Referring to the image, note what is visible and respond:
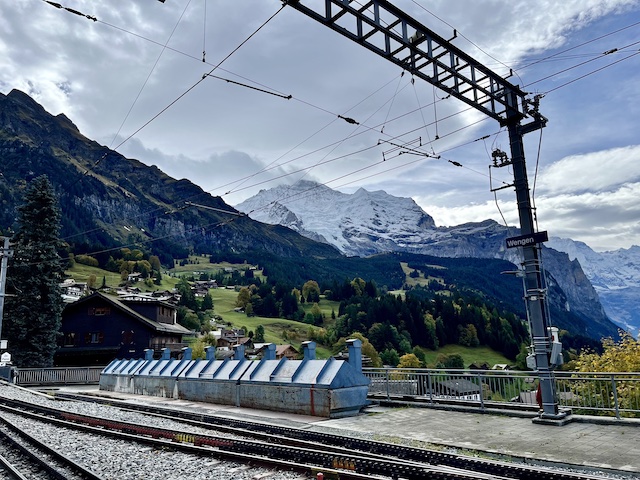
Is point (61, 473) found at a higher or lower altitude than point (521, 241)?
lower

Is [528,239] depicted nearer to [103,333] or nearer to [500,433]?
[500,433]

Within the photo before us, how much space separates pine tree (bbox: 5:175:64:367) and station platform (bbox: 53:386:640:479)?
3196cm

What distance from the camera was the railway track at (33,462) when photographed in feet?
26.9

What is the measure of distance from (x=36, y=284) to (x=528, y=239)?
42666 mm

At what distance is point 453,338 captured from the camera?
15162 centimetres

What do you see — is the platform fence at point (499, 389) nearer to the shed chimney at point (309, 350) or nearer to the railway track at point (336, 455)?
the shed chimney at point (309, 350)

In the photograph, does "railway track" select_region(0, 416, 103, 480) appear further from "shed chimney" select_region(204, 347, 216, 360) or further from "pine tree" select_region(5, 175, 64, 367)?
"pine tree" select_region(5, 175, 64, 367)

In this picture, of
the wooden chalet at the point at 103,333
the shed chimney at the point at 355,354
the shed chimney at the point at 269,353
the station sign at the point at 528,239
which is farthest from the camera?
the wooden chalet at the point at 103,333

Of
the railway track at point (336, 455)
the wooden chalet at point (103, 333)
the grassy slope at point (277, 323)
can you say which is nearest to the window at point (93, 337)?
the wooden chalet at point (103, 333)

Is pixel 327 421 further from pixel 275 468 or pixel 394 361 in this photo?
pixel 394 361

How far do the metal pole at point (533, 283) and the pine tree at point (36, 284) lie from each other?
40263 millimetres

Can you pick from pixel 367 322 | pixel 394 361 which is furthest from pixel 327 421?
pixel 367 322

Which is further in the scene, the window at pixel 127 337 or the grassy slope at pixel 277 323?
the grassy slope at pixel 277 323

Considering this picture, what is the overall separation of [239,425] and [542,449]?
8.44 metres
